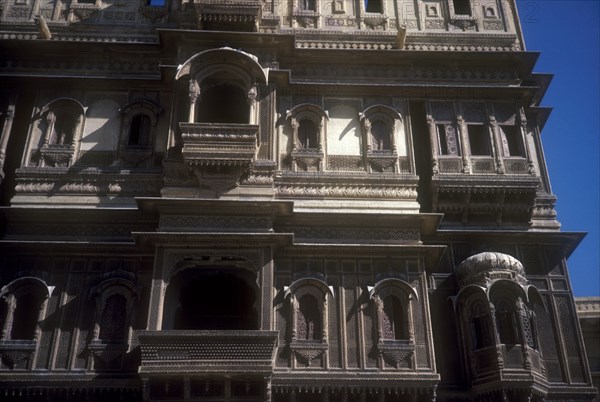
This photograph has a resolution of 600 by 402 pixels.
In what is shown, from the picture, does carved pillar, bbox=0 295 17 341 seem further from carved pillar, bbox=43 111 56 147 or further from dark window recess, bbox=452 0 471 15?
dark window recess, bbox=452 0 471 15

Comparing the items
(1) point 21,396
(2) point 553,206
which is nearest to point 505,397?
Result: (2) point 553,206

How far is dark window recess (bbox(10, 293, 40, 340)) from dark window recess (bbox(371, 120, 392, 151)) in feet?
26.8

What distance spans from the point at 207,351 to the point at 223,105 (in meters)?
6.98

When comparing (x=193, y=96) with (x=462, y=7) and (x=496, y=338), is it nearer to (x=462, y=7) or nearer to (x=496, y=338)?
(x=462, y=7)

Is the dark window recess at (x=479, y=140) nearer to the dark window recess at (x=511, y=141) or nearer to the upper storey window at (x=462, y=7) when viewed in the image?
the dark window recess at (x=511, y=141)

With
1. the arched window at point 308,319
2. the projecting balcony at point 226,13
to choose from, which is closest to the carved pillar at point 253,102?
the projecting balcony at point 226,13

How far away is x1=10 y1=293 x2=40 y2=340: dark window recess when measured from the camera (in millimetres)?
14438

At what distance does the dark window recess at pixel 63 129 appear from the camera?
16.7 metres

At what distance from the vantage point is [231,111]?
17953 mm

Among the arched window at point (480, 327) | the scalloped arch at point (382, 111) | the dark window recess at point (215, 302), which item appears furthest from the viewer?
the scalloped arch at point (382, 111)

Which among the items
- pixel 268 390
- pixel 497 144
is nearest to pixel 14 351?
pixel 268 390

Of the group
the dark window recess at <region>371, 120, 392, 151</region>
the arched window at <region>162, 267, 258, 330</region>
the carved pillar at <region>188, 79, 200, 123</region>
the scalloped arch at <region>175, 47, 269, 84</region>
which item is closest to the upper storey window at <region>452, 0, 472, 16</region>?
the dark window recess at <region>371, 120, 392, 151</region>

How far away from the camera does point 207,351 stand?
520 inches

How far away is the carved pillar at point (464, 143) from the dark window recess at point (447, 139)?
136mm
